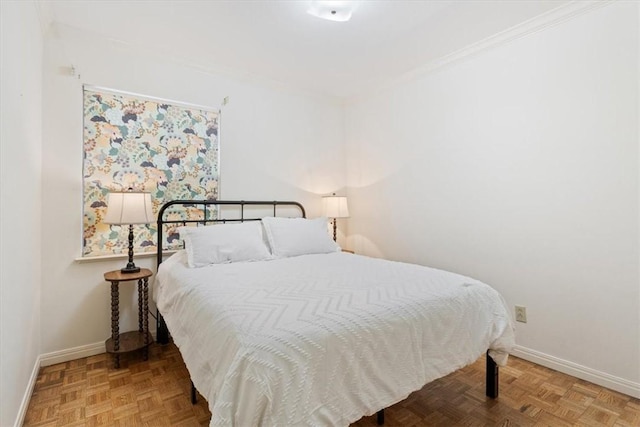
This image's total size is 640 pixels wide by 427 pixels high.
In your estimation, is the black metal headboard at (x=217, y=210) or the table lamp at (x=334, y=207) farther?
the table lamp at (x=334, y=207)

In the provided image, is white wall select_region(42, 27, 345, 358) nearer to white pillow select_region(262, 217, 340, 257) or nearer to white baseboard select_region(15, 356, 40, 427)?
white baseboard select_region(15, 356, 40, 427)

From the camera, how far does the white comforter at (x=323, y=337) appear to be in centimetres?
110

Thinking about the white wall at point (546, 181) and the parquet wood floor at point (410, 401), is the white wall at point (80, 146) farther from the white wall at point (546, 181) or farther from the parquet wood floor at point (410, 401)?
the white wall at point (546, 181)

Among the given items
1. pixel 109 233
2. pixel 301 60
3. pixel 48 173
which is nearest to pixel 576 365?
pixel 301 60

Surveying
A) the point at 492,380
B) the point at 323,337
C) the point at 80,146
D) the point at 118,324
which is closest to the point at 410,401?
the point at 492,380

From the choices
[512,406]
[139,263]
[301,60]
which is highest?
[301,60]

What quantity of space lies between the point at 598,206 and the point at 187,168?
317cm

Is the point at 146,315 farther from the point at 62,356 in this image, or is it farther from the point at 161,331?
the point at 62,356

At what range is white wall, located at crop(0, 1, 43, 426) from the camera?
1.42 metres

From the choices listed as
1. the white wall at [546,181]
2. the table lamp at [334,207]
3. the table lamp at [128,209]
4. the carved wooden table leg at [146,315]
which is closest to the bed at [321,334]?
the carved wooden table leg at [146,315]

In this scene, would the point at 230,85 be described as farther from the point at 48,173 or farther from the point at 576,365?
the point at 576,365

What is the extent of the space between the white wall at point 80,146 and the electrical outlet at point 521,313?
239cm

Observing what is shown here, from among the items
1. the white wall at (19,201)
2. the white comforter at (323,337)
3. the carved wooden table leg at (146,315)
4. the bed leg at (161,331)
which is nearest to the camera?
the white comforter at (323,337)

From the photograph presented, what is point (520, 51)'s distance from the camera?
246cm
